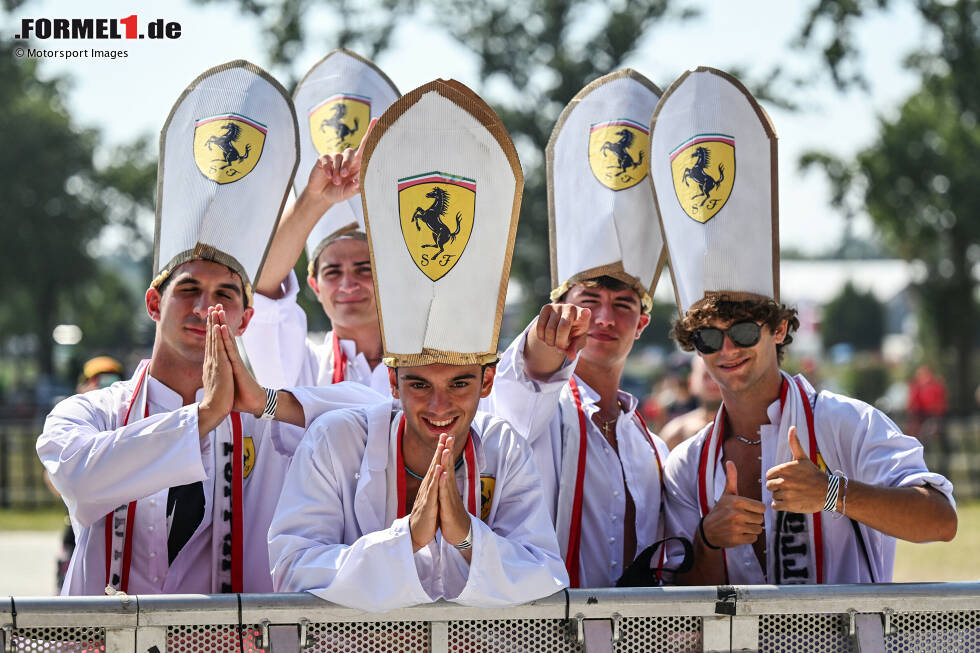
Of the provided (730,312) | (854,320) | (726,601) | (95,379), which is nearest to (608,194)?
(730,312)

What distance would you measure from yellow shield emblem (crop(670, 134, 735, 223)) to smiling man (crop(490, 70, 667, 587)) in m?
0.30

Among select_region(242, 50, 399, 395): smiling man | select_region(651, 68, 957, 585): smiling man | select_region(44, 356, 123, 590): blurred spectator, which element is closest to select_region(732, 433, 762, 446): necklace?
select_region(651, 68, 957, 585): smiling man

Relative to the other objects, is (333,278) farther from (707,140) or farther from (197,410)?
(707,140)

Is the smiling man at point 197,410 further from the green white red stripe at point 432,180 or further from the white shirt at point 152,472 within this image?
the green white red stripe at point 432,180

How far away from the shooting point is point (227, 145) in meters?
3.62

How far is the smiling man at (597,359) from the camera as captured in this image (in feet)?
12.0

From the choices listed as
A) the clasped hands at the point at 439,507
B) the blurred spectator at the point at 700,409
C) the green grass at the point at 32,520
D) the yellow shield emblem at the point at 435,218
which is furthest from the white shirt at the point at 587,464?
the green grass at the point at 32,520

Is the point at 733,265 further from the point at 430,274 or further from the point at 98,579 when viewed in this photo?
the point at 98,579

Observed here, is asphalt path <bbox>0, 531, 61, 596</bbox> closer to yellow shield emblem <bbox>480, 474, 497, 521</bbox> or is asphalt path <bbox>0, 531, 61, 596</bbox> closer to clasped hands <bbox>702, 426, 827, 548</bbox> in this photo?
yellow shield emblem <bbox>480, 474, 497, 521</bbox>

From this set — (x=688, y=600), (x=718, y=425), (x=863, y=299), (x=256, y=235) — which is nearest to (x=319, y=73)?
(x=256, y=235)

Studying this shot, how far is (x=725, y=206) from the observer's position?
11.8ft

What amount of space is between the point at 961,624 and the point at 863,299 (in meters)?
54.5

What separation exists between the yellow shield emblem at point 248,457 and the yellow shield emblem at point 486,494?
0.77m

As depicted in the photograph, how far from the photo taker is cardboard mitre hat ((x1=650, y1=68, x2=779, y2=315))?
3.58 meters
